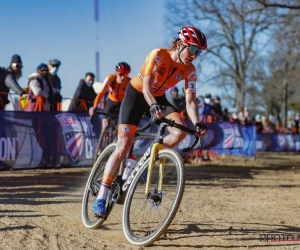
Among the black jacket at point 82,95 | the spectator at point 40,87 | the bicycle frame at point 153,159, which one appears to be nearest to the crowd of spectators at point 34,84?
the spectator at point 40,87

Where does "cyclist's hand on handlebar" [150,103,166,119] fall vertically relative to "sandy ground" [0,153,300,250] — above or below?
above

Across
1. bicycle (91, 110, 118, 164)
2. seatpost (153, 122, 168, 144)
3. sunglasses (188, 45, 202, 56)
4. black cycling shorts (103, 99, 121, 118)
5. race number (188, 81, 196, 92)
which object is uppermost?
sunglasses (188, 45, 202, 56)

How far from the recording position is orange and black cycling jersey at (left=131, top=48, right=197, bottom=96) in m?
5.30

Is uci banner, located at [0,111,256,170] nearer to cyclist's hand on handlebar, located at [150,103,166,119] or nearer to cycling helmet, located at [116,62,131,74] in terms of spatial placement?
cycling helmet, located at [116,62,131,74]

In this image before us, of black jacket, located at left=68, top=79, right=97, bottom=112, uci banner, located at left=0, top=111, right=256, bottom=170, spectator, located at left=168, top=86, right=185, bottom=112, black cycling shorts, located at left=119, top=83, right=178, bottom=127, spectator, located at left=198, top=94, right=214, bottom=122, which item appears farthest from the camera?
spectator, located at left=198, top=94, right=214, bottom=122

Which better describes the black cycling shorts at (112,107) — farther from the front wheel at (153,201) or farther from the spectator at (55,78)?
Answer: the front wheel at (153,201)

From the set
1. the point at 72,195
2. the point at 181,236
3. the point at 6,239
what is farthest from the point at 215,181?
the point at 6,239

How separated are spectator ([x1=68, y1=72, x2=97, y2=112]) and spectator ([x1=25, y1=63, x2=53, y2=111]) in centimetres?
129

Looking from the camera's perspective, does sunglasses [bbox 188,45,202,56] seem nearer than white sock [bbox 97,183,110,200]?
Yes

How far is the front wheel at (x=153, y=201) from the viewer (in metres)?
4.62

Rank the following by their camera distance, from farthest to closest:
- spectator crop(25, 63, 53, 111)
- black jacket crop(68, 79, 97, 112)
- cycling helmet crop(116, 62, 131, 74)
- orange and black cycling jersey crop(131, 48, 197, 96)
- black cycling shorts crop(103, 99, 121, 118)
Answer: black jacket crop(68, 79, 97, 112)
spectator crop(25, 63, 53, 111)
black cycling shorts crop(103, 99, 121, 118)
cycling helmet crop(116, 62, 131, 74)
orange and black cycling jersey crop(131, 48, 197, 96)

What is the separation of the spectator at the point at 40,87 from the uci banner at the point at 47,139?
1.50ft

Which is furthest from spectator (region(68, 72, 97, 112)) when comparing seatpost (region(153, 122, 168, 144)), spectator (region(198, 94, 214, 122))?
seatpost (region(153, 122, 168, 144))

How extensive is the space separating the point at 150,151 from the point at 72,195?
3.06 meters
